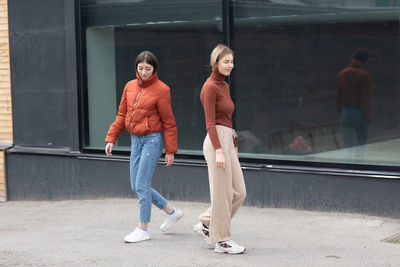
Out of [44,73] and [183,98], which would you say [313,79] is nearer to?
[183,98]

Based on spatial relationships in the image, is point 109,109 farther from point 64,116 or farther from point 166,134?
point 166,134

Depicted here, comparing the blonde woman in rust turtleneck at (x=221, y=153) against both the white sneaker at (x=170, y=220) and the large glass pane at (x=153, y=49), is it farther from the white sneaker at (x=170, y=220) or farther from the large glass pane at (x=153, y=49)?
the large glass pane at (x=153, y=49)

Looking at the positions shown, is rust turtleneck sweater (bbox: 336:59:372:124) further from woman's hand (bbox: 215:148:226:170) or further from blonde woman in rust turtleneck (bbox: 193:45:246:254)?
woman's hand (bbox: 215:148:226:170)

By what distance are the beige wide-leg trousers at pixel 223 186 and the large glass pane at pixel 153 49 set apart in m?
2.92

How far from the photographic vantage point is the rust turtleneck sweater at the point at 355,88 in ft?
25.6

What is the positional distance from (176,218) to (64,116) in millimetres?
3561

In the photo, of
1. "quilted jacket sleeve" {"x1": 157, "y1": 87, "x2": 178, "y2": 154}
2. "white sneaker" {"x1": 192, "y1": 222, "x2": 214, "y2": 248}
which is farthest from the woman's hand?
"quilted jacket sleeve" {"x1": 157, "y1": 87, "x2": 178, "y2": 154}

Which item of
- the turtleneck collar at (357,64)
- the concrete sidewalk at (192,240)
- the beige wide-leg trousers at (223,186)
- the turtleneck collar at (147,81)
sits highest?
the turtleneck collar at (357,64)

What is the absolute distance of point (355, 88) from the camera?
26.0ft

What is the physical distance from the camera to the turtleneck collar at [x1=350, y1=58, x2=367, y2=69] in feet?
25.5

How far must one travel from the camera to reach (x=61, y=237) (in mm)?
7121

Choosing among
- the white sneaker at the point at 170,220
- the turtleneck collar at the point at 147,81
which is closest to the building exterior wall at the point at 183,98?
the white sneaker at the point at 170,220

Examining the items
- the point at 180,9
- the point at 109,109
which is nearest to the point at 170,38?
the point at 180,9

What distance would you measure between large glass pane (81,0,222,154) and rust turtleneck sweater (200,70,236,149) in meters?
2.78
